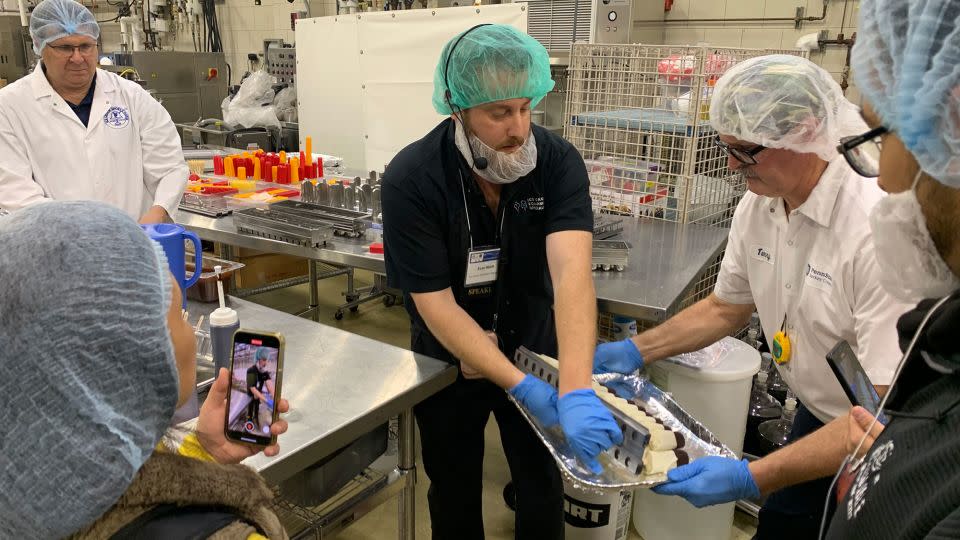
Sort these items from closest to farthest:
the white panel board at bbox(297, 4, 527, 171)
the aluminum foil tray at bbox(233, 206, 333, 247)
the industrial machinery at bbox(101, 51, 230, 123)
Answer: the aluminum foil tray at bbox(233, 206, 333, 247) < the white panel board at bbox(297, 4, 527, 171) < the industrial machinery at bbox(101, 51, 230, 123)

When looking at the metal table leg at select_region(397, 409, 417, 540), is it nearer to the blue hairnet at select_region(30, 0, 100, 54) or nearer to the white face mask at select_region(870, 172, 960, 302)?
the white face mask at select_region(870, 172, 960, 302)

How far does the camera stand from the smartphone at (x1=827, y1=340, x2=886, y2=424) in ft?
3.26

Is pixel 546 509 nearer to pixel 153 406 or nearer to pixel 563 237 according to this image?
pixel 563 237

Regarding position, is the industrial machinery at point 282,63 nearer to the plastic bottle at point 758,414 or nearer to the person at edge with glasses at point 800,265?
the plastic bottle at point 758,414

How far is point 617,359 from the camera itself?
65.1 inches

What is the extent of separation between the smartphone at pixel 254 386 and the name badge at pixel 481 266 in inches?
25.4

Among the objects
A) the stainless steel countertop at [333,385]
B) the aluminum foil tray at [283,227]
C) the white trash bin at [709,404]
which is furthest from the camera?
the aluminum foil tray at [283,227]

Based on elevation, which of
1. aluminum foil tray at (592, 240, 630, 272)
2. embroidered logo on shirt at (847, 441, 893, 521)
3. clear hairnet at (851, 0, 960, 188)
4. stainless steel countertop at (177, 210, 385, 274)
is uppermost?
clear hairnet at (851, 0, 960, 188)

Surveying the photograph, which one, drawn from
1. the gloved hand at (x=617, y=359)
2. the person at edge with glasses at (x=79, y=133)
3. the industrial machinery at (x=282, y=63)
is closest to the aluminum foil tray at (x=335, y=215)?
the person at edge with glasses at (x=79, y=133)

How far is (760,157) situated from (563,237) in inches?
17.5

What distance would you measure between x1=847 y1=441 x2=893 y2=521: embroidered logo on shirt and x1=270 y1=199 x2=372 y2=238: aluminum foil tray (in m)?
1.74

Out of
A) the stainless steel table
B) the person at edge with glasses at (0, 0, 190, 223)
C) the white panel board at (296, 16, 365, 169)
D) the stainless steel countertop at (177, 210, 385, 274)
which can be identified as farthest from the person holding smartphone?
A: the white panel board at (296, 16, 365, 169)

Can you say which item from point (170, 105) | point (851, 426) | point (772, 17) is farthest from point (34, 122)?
point (772, 17)

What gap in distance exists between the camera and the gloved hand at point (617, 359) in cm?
165
